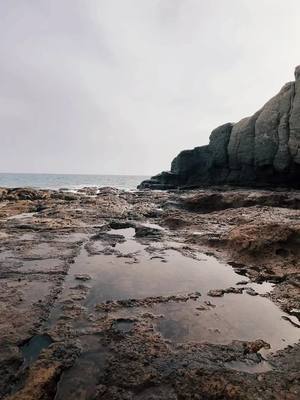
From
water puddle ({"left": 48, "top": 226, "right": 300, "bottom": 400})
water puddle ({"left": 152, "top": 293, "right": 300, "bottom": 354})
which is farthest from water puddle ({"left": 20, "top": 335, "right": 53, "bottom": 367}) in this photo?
water puddle ({"left": 152, "top": 293, "right": 300, "bottom": 354})

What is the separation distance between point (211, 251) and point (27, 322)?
20.9ft

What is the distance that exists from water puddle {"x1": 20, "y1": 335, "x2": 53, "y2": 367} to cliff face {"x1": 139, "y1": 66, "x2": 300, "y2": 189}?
95.2 feet

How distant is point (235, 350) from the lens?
457 cm

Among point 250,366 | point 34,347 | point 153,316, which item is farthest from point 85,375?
point 250,366

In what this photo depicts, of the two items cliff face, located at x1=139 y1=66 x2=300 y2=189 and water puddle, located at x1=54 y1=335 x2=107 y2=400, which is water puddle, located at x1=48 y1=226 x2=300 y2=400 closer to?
water puddle, located at x1=54 y1=335 x2=107 y2=400

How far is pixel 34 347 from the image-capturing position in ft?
15.1

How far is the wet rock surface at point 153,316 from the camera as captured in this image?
3.81 m

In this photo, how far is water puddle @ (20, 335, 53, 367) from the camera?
428 centimetres

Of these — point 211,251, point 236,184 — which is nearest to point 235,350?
point 211,251

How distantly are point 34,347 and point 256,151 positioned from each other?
34.8m

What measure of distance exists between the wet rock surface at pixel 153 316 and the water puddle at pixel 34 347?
1cm

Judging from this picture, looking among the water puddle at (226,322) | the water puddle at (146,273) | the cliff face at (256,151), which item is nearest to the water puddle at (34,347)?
the water puddle at (146,273)

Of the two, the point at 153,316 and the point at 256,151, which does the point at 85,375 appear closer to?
the point at 153,316

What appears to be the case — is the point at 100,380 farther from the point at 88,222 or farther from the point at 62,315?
the point at 88,222
